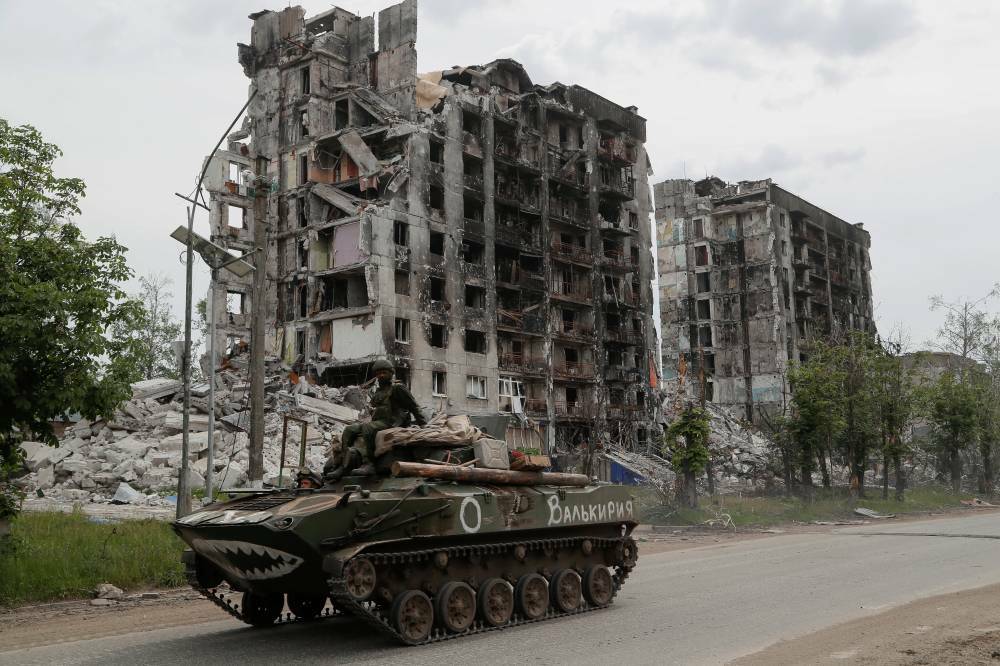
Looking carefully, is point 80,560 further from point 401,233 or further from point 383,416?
point 401,233

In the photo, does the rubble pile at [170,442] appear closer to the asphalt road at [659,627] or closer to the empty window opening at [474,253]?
the empty window opening at [474,253]

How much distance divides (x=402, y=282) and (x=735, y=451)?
2449 centimetres

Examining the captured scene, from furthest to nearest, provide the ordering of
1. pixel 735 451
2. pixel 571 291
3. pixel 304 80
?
pixel 571 291 → pixel 735 451 → pixel 304 80

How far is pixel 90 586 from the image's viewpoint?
1457 cm

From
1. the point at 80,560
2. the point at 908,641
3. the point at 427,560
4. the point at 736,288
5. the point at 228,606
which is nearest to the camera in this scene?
the point at 908,641

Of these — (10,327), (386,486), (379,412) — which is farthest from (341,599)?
(10,327)

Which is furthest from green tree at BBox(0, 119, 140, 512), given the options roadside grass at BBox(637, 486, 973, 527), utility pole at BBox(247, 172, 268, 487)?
roadside grass at BBox(637, 486, 973, 527)

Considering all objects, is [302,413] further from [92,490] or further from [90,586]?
[90,586]

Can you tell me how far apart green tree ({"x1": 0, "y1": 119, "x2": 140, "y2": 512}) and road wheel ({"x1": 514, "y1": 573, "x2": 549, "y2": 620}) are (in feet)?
20.3

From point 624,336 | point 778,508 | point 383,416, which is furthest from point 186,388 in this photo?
point 624,336

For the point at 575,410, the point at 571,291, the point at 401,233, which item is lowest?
the point at 575,410

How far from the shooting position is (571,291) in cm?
6009

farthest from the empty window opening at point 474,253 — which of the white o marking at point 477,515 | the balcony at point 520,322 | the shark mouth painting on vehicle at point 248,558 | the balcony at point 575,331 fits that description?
the shark mouth painting on vehicle at point 248,558

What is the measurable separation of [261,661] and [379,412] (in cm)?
379
